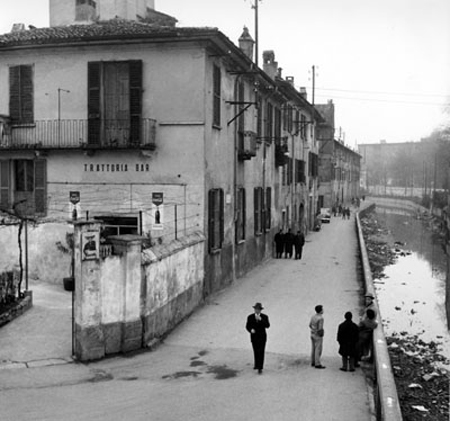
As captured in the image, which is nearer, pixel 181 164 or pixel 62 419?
pixel 62 419

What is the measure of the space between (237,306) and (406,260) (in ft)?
73.4

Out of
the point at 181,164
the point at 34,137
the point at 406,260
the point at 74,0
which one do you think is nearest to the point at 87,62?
the point at 34,137

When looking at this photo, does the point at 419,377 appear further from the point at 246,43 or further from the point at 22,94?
the point at 246,43

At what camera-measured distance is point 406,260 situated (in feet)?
123

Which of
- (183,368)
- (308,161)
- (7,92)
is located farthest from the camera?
(308,161)

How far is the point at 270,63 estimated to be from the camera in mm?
33781

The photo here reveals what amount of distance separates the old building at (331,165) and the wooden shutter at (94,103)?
40575mm

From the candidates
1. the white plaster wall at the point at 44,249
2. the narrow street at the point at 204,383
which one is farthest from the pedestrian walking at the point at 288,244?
the white plaster wall at the point at 44,249

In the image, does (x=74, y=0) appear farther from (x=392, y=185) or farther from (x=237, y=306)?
(x=392, y=185)

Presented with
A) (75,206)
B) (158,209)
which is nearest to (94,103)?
(75,206)

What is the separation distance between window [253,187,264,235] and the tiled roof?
9.25 metres

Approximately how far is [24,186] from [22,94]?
281 centimetres


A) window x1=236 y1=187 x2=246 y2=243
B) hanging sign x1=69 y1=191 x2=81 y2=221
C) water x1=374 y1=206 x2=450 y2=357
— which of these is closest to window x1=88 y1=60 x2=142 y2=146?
hanging sign x1=69 y1=191 x2=81 y2=221

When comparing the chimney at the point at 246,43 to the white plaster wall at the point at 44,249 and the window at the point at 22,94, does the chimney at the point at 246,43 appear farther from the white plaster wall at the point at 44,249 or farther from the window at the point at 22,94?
the white plaster wall at the point at 44,249
